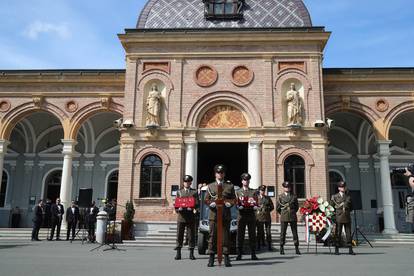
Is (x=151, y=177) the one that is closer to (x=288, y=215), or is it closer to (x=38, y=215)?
(x=38, y=215)

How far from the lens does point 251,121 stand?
18141 millimetres

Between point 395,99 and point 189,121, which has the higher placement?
point 395,99

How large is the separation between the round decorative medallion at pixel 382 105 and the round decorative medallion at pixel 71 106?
15.1 m

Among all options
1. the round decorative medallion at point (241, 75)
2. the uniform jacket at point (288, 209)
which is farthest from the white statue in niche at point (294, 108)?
the uniform jacket at point (288, 209)

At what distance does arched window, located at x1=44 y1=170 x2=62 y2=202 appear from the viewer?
25.1 m

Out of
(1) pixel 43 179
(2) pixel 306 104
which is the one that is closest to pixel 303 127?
(2) pixel 306 104

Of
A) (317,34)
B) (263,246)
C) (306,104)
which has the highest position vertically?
(317,34)

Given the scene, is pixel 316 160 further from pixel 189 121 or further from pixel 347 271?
pixel 347 271

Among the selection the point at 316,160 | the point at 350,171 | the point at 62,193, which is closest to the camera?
the point at 316,160

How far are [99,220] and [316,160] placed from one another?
9.47m

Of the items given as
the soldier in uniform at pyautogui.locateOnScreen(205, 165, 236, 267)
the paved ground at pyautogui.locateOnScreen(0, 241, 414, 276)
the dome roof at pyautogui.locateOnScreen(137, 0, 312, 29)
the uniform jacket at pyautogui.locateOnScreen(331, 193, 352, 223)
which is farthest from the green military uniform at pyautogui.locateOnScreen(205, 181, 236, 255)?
the dome roof at pyautogui.locateOnScreen(137, 0, 312, 29)

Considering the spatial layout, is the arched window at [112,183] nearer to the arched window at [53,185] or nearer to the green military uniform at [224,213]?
the arched window at [53,185]

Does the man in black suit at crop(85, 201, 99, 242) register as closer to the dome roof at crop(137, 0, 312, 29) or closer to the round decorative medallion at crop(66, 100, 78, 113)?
the round decorative medallion at crop(66, 100, 78, 113)

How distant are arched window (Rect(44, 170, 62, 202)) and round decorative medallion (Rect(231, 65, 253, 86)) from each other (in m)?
13.4
